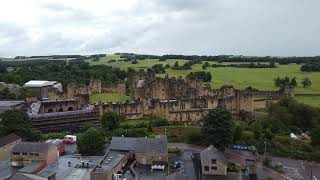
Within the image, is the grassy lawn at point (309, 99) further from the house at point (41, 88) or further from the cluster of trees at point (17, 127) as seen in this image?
the house at point (41, 88)

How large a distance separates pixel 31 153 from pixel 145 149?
1397cm

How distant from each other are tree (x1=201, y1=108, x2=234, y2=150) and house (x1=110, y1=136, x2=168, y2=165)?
7.75 meters

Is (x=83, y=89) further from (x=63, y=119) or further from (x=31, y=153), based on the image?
(x=31, y=153)

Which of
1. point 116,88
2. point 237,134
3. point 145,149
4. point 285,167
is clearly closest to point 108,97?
point 116,88

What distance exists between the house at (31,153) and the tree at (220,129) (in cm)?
2100

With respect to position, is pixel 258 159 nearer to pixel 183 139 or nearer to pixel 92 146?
pixel 183 139

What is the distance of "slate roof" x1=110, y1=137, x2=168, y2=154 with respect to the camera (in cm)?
5122

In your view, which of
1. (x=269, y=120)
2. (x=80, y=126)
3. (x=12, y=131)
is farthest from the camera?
(x=80, y=126)

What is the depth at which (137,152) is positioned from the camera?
5175 centimetres

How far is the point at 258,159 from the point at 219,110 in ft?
27.5

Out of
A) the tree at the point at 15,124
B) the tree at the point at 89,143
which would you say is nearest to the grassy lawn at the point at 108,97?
the tree at the point at 15,124

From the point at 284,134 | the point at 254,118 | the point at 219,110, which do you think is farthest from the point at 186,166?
the point at 254,118

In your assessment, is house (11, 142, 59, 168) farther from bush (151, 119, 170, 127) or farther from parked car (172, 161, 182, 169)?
bush (151, 119, 170, 127)

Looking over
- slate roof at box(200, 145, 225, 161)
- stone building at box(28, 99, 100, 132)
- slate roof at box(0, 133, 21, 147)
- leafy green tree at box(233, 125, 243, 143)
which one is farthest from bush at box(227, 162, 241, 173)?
slate roof at box(0, 133, 21, 147)
